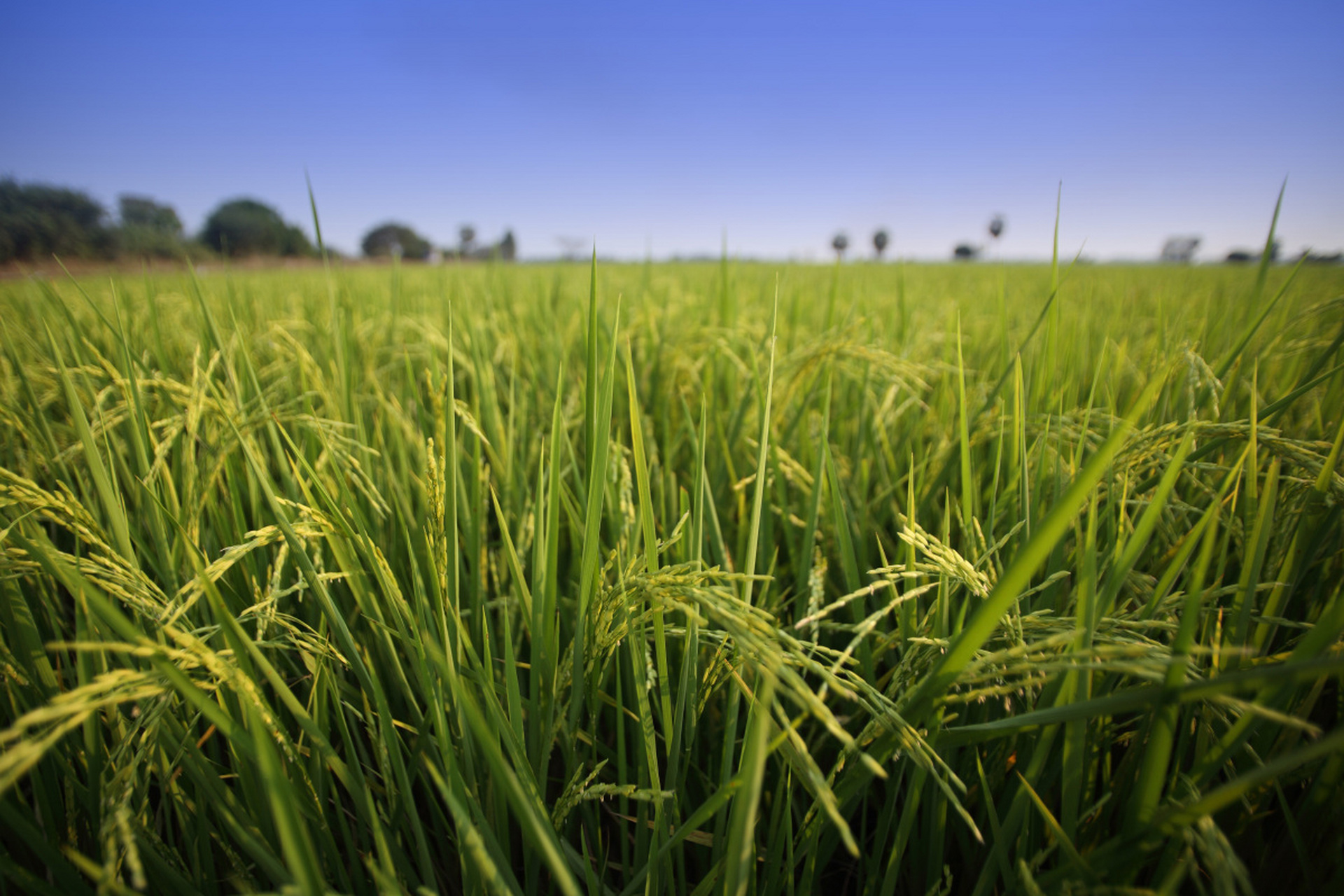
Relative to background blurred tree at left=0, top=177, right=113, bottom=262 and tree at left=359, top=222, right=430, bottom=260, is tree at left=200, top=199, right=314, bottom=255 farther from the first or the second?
tree at left=359, top=222, right=430, bottom=260

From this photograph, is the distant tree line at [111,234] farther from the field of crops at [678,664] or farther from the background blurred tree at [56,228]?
the field of crops at [678,664]

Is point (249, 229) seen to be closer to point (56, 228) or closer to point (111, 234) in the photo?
point (111, 234)

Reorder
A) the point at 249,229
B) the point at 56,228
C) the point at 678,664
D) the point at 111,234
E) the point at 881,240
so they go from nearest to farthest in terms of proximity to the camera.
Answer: the point at 678,664 → the point at 56,228 → the point at 111,234 → the point at 249,229 → the point at 881,240

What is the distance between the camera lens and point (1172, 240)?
19.1m

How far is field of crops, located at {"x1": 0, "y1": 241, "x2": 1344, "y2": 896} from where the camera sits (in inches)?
14.5

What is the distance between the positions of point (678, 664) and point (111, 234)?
14.5 meters

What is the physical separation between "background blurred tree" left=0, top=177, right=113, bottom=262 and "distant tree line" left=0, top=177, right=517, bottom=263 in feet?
0.05

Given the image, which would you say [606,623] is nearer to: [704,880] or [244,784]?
[704,880]

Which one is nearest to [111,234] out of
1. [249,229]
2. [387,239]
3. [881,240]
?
[249,229]

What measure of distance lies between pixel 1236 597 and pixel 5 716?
1317 millimetres

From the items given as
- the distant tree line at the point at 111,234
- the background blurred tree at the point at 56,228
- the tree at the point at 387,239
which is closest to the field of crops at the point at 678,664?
the distant tree line at the point at 111,234

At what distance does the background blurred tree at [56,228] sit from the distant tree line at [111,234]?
0.05ft

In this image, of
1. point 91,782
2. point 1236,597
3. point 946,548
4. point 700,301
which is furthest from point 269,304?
point 1236,597

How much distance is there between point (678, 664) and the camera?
0.69 m
